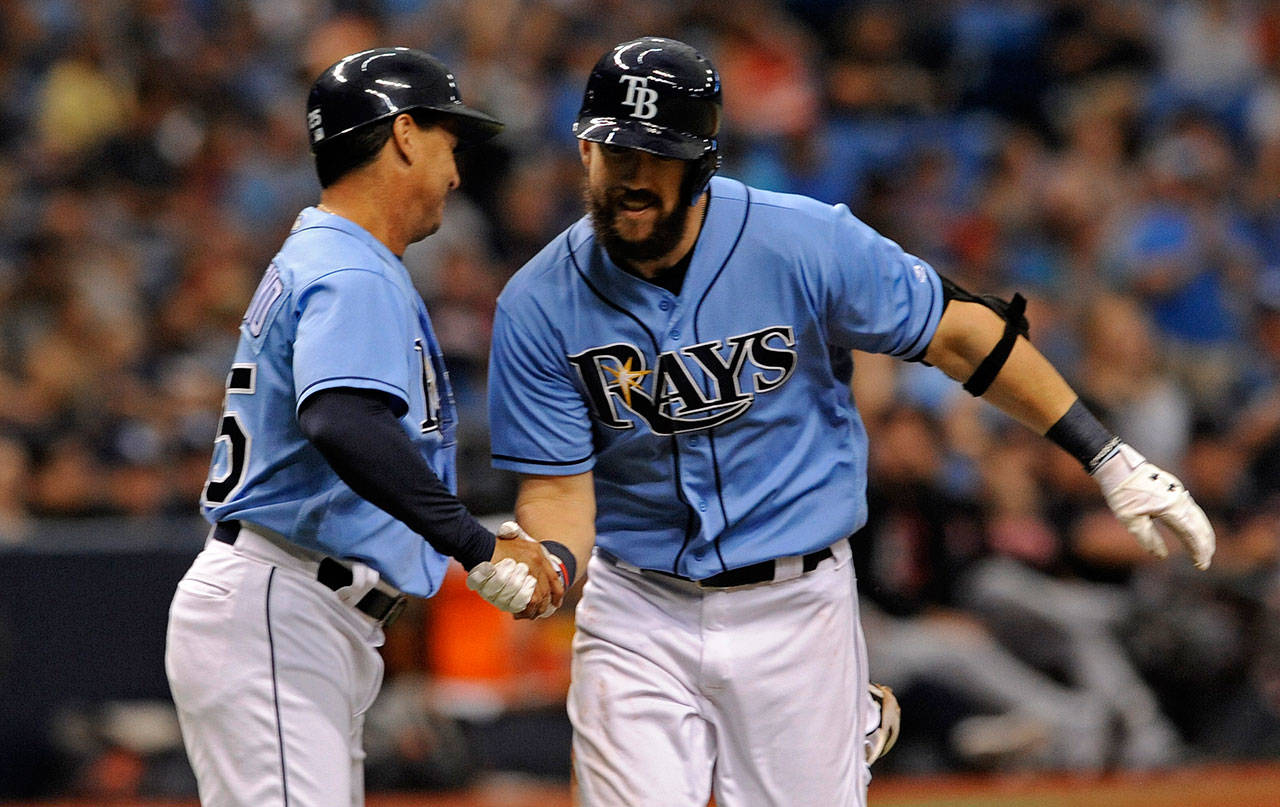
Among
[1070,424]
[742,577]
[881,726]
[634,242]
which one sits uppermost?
[634,242]

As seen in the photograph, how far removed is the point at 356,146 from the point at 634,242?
0.57m

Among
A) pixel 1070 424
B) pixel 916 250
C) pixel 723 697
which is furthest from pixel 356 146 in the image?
pixel 916 250

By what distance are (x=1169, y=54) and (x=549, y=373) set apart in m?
7.17

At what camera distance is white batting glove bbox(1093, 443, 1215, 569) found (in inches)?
130

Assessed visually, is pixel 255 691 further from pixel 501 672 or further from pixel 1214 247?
pixel 1214 247

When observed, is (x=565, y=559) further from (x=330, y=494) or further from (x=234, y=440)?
(x=234, y=440)

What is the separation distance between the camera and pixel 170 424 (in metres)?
7.12

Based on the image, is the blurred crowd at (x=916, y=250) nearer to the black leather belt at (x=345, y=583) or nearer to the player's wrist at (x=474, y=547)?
the black leather belt at (x=345, y=583)

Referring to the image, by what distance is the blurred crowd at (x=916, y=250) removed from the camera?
5984 millimetres

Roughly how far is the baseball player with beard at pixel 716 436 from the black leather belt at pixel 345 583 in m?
0.34

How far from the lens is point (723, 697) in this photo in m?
3.33

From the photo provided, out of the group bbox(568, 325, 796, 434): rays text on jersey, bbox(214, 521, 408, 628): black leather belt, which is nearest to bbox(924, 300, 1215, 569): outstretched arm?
bbox(568, 325, 796, 434): rays text on jersey

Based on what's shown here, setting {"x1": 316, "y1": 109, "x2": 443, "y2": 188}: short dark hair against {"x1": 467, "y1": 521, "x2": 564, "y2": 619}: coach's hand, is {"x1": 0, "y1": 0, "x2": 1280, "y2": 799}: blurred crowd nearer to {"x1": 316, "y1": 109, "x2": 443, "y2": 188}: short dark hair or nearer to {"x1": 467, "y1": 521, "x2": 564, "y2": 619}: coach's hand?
{"x1": 467, "y1": 521, "x2": 564, "y2": 619}: coach's hand

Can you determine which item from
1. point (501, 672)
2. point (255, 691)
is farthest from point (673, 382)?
point (501, 672)
